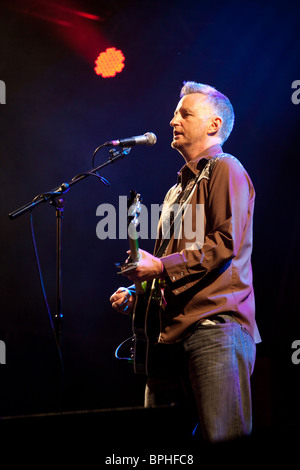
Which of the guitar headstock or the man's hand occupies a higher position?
the guitar headstock

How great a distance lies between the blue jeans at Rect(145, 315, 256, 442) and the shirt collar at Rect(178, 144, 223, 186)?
83cm

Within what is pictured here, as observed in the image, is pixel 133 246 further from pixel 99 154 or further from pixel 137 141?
pixel 99 154

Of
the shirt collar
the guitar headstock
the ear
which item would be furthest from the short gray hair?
the guitar headstock

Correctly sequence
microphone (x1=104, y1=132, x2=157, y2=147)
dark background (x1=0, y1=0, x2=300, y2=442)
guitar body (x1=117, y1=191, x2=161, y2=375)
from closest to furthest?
guitar body (x1=117, y1=191, x2=161, y2=375) < microphone (x1=104, y1=132, x2=157, y2=147) < dark background (x1=0, y1=0, x2=300, y2=442)

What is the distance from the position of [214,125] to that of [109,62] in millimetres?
2466

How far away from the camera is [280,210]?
14.2 ft

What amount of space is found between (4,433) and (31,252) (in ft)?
11.7

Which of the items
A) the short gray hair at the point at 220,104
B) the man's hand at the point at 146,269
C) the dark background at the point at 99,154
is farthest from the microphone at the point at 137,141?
the dark background at the point at 99,154

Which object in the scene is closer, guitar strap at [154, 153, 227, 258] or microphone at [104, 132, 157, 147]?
guitar strap at [154, 153, 227, 258]

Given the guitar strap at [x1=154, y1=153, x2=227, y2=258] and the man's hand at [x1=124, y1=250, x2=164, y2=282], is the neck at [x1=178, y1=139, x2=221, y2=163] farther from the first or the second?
the man's hand at [x1=124, y1=250, x2=164, y2=282]

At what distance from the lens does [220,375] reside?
6.71 ft

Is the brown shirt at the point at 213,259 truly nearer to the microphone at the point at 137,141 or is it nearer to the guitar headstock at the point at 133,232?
the guitar headstock at the point at 133,232

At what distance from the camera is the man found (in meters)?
2.05

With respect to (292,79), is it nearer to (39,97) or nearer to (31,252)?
(39,97)
